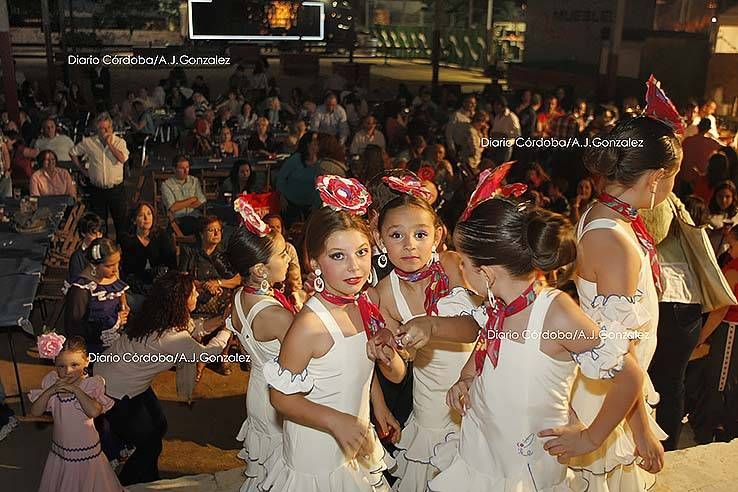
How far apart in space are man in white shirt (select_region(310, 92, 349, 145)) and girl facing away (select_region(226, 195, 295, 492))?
660 cm

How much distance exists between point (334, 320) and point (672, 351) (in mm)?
1788

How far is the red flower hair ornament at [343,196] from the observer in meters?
2.25

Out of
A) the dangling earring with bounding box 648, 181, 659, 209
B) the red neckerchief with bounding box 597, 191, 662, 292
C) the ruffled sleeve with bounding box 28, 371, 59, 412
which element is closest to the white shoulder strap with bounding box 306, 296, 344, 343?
the red neckerchief with bounding box 597, 191, 662, 292

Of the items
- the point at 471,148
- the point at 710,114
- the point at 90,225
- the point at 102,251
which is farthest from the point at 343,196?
→ the point at 710,114

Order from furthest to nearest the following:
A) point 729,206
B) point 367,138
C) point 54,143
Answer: point 367,138 < point 54,143 < point 729,206

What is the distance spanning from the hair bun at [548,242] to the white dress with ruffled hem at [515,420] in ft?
0.32

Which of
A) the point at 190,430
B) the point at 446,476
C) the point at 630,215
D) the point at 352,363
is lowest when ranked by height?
the point at 190,430

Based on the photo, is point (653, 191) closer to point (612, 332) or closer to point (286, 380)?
point (612, 332)

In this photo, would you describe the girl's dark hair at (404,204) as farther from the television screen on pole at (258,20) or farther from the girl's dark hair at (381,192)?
the television screen on pole at (258,20)

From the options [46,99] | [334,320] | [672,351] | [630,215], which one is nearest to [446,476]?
[334,320]

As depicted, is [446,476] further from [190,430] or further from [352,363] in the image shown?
[190,430]

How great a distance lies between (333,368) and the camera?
2.15 meters

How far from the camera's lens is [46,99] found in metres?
13.7

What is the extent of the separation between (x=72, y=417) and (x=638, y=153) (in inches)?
97.6
